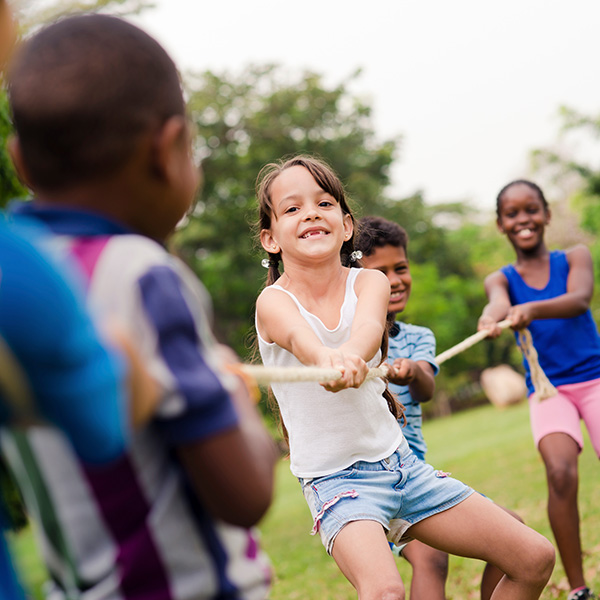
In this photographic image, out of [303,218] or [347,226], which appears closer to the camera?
[303,218]

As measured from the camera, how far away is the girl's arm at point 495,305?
4375 mm

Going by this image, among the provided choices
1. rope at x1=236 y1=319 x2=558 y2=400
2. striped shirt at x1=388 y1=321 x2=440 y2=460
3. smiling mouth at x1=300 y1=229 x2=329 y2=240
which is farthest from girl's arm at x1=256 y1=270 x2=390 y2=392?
striped shirt at x1=388 y1=321 x2=440 y2=460

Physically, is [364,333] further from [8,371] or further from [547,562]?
[8,371]

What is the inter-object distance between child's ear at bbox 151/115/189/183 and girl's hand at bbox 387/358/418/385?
6.84ft

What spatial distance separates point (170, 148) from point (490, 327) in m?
3.22

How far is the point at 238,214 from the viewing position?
26328 millimetres

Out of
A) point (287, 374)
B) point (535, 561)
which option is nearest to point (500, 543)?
point (535, 561)

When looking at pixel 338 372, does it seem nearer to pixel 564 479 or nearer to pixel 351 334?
pixel 351 334

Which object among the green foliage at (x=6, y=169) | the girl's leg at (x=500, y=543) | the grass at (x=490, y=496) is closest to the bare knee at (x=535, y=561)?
the girl's leg at (x=500, y=543)

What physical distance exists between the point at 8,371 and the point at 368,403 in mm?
2060

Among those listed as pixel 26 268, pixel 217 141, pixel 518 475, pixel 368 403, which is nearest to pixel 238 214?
pixel 217 141

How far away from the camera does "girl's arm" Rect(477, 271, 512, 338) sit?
4375 mm

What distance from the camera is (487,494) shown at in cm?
915

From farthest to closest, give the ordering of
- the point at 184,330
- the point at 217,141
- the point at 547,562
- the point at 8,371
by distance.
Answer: the point at 217,141
the point at 547,562
the point at 184,330
the point at 8,371
